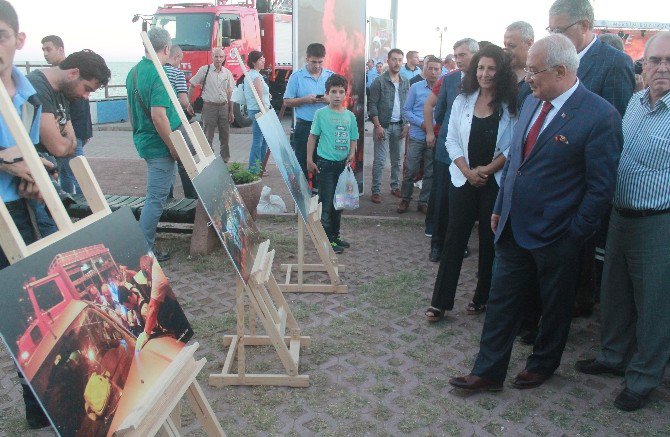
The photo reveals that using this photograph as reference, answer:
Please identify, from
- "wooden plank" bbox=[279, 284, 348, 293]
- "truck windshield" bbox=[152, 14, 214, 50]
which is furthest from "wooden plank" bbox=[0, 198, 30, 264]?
"truck windshield" bbox=[152, 14, 214, 50]

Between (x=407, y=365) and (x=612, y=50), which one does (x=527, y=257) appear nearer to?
(x=407, y=365)

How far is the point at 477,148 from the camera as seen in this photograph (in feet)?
13.7

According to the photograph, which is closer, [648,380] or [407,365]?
[648,380]

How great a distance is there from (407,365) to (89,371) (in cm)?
240

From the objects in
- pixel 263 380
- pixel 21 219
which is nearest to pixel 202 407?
pixel 263 380

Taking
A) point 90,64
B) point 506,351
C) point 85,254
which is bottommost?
point 506,351

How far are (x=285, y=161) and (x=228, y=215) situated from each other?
1445mm

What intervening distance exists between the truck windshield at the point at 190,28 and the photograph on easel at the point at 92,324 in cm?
1496

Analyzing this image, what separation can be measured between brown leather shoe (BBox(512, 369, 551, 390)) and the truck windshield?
47.7ft

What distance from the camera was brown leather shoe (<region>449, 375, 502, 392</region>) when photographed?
3.48m

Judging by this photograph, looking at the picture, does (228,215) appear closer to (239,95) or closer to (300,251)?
(300,251)

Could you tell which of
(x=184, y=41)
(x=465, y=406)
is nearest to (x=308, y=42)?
(x=465, y=406)

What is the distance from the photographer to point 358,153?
26.2ft

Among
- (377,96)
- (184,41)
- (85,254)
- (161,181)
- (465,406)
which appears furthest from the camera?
(184,41)
